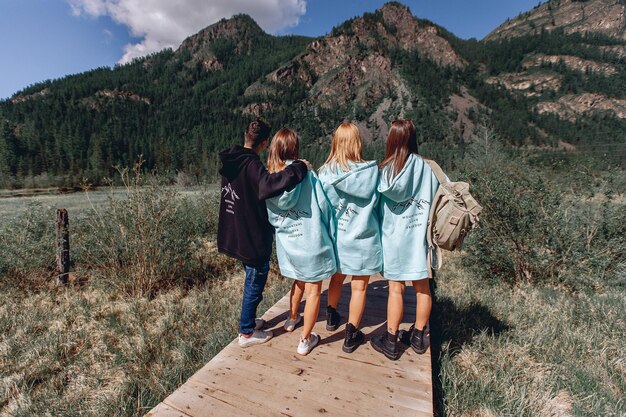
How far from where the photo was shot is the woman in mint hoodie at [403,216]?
251 cm

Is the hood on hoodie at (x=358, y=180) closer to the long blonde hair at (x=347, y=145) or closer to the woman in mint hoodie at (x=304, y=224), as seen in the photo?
the long blonde hair at (x=347, y=145)

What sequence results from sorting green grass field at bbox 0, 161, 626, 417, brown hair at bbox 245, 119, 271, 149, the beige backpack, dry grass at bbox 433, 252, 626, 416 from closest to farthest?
1. the beige backpack
2. dry grass at bbox 433, 252, 626, 416
3. brown hair at bbox 245, 119, 271, 149
4. green grass field at bbox 0, 161, 626, 417

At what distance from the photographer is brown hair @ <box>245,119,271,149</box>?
2.74 metres

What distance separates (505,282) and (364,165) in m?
5.07

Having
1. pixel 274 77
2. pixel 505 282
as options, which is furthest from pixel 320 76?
pixel 505 282

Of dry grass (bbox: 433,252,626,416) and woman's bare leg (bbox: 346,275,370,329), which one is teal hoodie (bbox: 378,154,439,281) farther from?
dry grass (bbox: 433,252,626,416)

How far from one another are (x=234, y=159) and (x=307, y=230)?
35.5 inches

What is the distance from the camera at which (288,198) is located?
101 inches

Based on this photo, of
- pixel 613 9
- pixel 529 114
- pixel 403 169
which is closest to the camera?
pixel 403 169

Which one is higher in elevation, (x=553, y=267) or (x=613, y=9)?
(x=613, y=9)

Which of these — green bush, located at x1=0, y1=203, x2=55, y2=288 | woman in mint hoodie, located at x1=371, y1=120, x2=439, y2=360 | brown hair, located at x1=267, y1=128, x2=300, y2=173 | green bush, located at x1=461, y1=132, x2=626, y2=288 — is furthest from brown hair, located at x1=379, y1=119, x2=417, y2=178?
green bush, located at x1=0, y1=203, x2=55, y2=288

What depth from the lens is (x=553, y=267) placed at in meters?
5.52

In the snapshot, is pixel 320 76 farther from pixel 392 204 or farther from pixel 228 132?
pixel 392 204

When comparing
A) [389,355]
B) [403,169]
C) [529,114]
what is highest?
[529,114]
